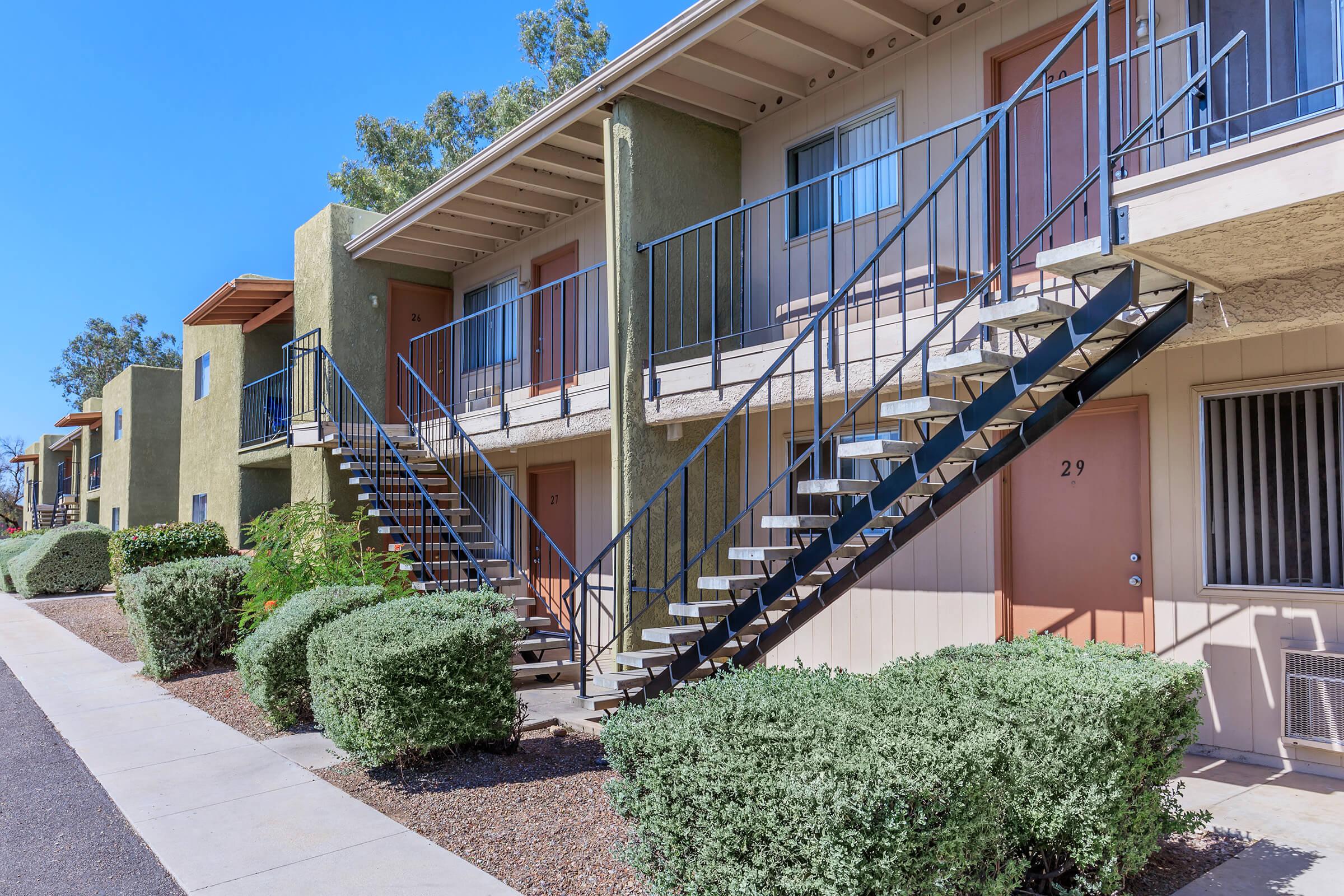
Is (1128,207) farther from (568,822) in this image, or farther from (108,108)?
(108,108)

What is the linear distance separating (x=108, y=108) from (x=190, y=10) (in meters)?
21.1

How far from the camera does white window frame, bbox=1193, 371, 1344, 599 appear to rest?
17.8 feet

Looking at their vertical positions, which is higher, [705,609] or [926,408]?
[926,408]

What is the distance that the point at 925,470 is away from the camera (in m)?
5.21

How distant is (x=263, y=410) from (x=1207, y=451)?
47.7 feet

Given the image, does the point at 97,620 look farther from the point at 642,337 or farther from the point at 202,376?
the point at 642,337

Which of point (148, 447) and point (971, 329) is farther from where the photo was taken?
point (148, 447)

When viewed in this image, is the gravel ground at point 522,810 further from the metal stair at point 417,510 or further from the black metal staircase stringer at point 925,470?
the metal stair at point 417,510

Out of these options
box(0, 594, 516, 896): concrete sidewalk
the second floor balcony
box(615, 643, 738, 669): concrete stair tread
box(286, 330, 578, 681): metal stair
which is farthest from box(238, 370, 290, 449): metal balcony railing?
box(615, 643, 738, 669): concrete stair tread

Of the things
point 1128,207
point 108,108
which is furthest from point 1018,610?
point 108,108

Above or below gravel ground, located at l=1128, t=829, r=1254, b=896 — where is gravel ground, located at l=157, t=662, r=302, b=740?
below

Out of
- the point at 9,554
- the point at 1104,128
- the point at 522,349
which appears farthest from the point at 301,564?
the point at 9,554

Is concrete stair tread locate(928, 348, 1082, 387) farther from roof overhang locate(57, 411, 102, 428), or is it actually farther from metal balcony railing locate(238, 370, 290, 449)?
roof overhang locate(57, 411, 102, 428)

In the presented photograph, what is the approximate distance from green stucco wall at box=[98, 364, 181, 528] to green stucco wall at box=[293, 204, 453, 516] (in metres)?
13.0
